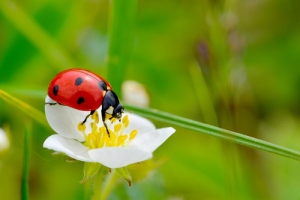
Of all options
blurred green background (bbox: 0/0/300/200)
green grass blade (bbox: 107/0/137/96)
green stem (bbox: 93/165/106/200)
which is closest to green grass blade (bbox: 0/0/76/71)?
blurred green background (bbox: 0/0/300/200)

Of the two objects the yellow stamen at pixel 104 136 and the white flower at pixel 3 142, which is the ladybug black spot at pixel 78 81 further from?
the white flower at pixel 3 142

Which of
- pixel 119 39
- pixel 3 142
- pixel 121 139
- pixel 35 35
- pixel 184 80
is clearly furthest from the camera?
pixel 184 80

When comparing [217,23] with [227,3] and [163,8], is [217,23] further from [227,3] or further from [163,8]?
[163,8]

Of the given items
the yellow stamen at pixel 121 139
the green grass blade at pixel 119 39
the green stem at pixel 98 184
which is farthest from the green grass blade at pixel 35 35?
the green stem at pixel 98 184

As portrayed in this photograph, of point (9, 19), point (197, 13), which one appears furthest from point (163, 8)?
point (9, 19)

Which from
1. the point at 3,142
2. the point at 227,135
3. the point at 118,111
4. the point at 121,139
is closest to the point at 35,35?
the point at 3,142

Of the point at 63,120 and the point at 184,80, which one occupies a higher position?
the point at 63,120

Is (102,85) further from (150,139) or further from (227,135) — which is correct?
(227,135)
